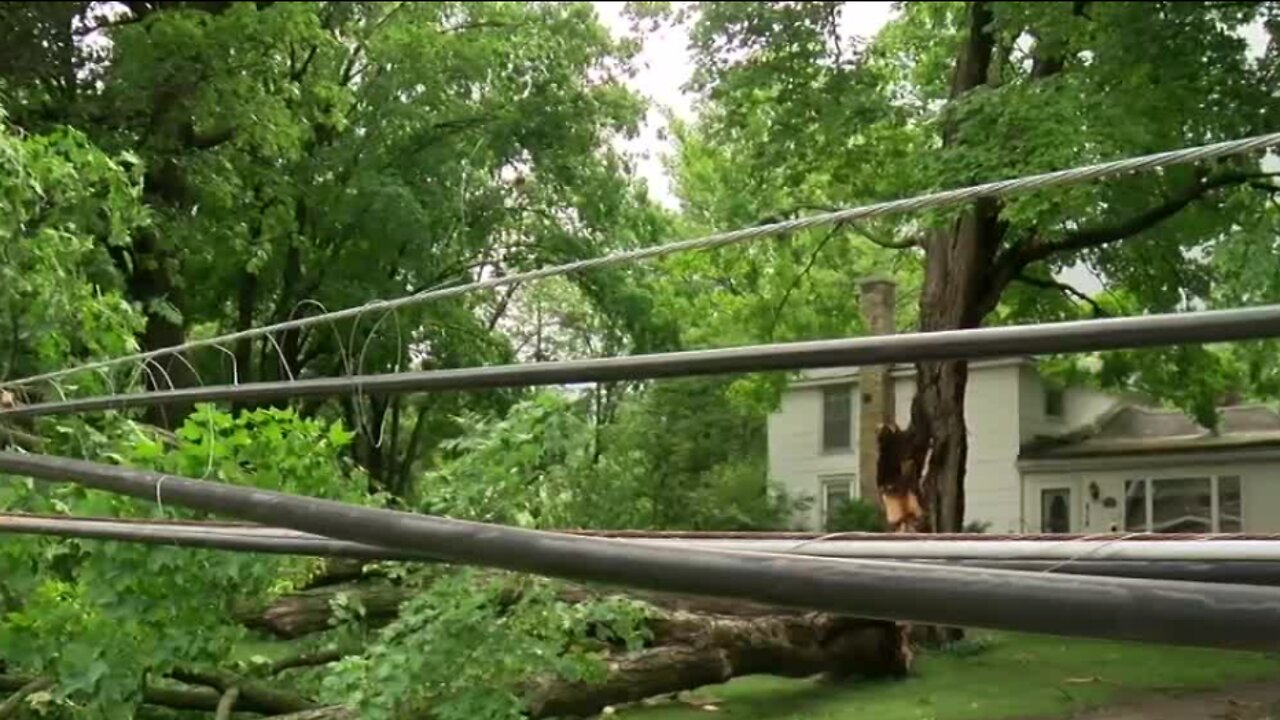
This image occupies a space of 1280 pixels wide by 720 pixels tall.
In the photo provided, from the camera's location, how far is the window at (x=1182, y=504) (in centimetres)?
1956

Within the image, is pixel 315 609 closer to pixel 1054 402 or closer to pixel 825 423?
pixel 825 423

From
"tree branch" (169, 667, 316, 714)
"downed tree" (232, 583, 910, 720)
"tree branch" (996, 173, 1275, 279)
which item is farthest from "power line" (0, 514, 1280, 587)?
"tree branch" (996, 173, 1275, 279)

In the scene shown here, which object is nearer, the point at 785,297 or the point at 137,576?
the point at 137,576

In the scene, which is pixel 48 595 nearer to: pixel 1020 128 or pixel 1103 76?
pixel 1020 128

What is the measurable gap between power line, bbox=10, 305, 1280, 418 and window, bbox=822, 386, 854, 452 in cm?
2067

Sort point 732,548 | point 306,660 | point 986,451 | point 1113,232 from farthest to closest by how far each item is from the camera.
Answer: point 986,451 < point 1113,232 < point 306,660 < point 732,548

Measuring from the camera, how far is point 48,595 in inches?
202

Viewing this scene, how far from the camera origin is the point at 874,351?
1977 mm

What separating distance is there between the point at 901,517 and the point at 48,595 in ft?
25.9

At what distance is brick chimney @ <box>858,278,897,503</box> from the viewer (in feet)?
61.2

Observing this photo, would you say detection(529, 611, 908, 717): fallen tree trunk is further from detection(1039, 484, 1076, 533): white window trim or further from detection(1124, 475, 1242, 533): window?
detection(1039, 484, 1076, 533): white window trim

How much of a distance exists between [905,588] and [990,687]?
399 inches

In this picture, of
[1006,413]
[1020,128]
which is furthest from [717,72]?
[1006,413]

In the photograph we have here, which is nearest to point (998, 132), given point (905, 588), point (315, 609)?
point (315, 609)
